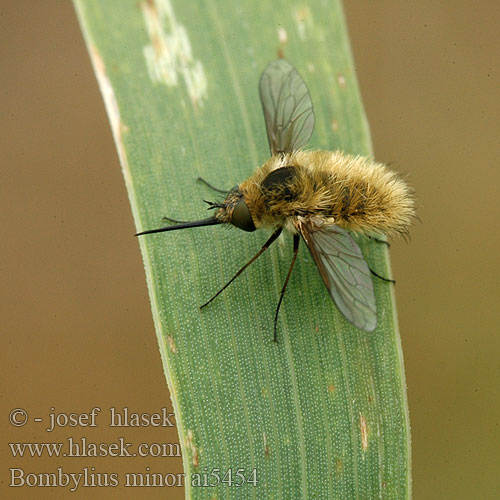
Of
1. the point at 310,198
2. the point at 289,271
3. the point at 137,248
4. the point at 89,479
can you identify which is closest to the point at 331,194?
the point at 310,198

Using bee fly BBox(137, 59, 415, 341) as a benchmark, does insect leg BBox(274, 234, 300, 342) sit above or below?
below

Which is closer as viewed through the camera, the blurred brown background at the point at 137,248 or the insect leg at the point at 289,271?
the insect leg at the point at 289,271

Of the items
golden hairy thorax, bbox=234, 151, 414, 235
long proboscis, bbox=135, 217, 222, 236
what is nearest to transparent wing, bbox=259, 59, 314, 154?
golden hairy thorax, bbox=234, 151, 414, 235

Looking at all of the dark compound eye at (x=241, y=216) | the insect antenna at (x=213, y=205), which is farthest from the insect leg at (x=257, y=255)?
the insect antenna at (x=213, y=205)

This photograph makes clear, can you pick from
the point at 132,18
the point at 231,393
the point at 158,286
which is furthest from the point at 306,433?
the point at 132,18

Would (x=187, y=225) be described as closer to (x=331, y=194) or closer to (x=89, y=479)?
(x=331, y=194)

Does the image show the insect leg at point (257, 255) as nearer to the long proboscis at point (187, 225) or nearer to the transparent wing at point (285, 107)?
the long proboscis at point (187, 225)

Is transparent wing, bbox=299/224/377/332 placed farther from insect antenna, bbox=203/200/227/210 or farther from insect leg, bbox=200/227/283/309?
insect antenna, bbox=203/200/227/210

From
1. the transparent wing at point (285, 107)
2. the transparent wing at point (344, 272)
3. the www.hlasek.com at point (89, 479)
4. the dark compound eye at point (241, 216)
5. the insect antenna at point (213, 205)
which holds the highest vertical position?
the transparent wing at point (285, 107)
